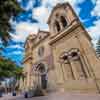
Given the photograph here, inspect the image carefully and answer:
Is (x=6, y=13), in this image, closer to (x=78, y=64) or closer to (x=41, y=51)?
(x=78, y=64)

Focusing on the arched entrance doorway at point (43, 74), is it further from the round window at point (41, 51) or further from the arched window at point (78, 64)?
the arched window at point (78, 64)

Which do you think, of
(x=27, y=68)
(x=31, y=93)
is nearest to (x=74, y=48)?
(x=31, y=93)

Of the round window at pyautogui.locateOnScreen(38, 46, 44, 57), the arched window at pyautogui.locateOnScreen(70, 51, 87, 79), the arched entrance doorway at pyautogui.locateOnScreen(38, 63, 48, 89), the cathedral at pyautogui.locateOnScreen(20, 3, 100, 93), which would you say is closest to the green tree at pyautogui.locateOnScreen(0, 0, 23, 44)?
the cathedral at pyautogui.locateOnScreen(20, 3, 100, 93)

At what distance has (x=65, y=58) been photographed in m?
16.8

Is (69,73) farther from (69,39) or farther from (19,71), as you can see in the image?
(19,71)

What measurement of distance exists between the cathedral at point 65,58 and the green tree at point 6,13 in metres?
8.39

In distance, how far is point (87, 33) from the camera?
51.4 ft

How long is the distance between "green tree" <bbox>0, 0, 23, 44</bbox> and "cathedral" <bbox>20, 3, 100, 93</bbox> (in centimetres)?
839

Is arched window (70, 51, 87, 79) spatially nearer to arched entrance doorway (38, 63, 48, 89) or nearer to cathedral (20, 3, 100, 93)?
cathedral (20, 3, 100, 93)

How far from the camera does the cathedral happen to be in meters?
13.7

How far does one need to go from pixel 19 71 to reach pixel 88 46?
11679mm

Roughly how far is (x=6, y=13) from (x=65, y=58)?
42.6ft

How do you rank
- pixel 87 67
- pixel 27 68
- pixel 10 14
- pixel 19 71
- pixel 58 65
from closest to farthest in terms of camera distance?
pixel 19 71 < pixel 10 14 < pixel 87 67 < pixel 58 65 < pixel 27 68

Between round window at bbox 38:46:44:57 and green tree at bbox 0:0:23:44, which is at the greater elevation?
round window at bbox 38:46:44:57
